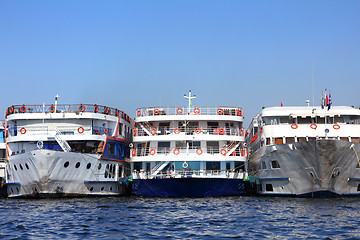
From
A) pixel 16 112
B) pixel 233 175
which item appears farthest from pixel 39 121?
pixel 233 175

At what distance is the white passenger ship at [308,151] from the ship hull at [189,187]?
316 cm

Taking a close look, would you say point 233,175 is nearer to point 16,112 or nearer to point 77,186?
point 77,186

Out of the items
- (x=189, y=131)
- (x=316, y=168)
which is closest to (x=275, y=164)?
(x=316, y=168)

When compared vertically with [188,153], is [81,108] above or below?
above

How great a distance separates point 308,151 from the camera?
3622 centimetres

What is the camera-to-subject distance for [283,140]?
40625 mm

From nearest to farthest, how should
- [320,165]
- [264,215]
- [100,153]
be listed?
1. [264,215]
2. [320,165]
3. [100,153]

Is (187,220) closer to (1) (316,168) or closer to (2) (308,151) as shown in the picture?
(2) (308,151)

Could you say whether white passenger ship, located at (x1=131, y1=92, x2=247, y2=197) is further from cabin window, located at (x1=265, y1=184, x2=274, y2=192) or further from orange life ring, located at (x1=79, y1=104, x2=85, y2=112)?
orange life ring, located at (x1=79, y1=104, x2=85, y2=112)

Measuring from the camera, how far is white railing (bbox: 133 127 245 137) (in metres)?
43.3

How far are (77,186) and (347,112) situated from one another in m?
23.4

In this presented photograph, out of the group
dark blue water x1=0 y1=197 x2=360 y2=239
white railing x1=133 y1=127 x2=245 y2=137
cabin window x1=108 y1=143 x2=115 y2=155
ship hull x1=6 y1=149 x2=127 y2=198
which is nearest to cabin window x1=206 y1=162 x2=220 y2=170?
Answer: white railing x1=133 y1=127 x2=245 y2=137

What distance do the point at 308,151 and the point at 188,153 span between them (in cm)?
1026

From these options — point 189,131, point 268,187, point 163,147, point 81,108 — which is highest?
point 81,108
